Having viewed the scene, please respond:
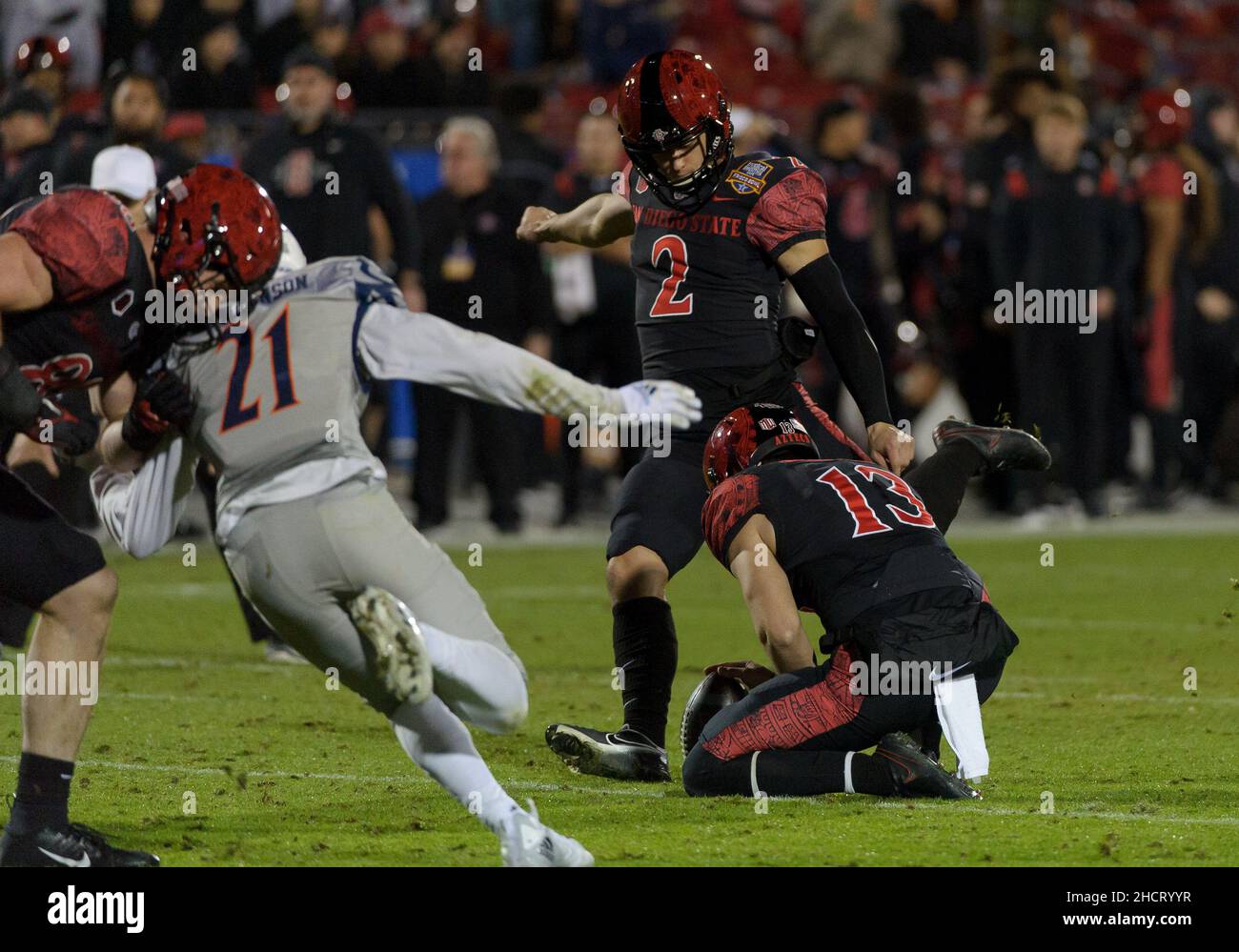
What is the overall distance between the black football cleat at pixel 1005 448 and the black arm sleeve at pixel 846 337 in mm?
765

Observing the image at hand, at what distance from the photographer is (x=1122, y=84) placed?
19.9 meters

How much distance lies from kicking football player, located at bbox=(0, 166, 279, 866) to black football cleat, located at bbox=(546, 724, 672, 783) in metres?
1.57

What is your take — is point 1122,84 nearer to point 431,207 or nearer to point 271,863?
point 431,207

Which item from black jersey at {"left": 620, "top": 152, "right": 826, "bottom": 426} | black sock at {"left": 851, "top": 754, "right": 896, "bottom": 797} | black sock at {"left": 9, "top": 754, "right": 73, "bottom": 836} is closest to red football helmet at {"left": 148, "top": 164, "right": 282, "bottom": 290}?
black sock at {"left": 9, "top": 754, "right": 73, "bottom": 836}

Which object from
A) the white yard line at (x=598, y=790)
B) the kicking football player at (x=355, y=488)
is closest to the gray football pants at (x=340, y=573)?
the kicking football player at (x=355, y=488)

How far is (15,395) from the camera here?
462 cm

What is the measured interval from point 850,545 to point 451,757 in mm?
1371

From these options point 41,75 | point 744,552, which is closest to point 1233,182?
point 41,75

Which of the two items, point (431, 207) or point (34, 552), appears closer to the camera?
point (34, 552)

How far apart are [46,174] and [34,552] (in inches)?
213

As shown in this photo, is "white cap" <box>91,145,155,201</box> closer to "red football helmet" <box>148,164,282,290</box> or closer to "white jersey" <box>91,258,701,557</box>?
"red football helmet" <box>148,164,282,290</box>

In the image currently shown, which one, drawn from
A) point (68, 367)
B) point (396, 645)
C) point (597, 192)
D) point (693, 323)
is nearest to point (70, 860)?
point (396, 645)

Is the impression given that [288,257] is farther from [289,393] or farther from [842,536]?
[842,536]

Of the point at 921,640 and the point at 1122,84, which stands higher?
the point at 1122,84
